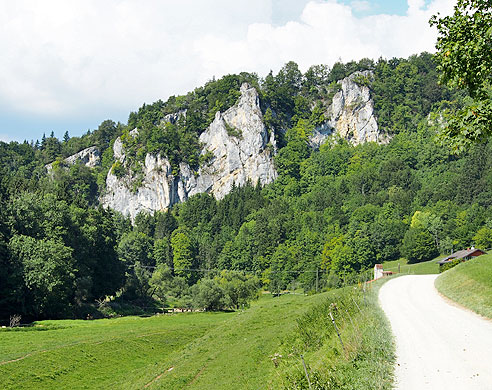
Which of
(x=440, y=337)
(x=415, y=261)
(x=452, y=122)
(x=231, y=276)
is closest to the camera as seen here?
(x=452, y=122)

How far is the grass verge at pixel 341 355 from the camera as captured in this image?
1225 centimetres

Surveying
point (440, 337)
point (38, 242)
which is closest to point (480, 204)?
point (38, 242)

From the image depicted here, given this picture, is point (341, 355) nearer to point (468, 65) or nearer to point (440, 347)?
point (440, 347)

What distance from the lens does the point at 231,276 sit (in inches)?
3925

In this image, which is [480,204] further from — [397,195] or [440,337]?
[440,337]

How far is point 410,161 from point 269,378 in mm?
173804

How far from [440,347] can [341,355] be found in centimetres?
367

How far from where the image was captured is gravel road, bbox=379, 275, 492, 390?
12008mm

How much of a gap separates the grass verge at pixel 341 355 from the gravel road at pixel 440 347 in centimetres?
50

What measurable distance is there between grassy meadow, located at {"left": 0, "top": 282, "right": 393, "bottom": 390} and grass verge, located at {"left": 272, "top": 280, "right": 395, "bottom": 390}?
0.12ft

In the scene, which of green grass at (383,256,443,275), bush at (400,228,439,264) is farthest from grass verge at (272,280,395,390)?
bush at (400,228,439,264)

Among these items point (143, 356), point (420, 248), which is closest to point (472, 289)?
point (143, 356)

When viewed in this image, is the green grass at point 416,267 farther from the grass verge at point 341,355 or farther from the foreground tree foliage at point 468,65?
the foreground tree foliage at point 468,65

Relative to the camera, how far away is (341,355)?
48.4ft
